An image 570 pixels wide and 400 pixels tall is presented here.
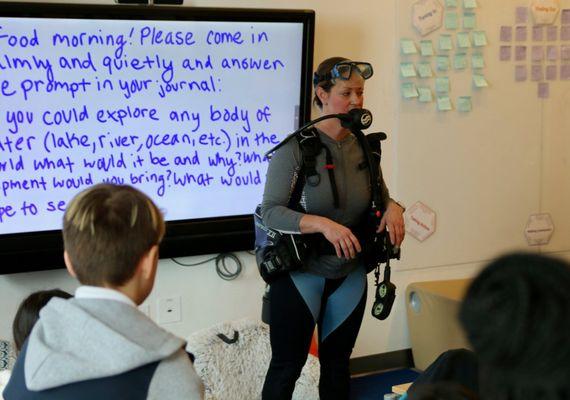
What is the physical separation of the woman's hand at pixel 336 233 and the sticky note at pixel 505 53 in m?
1.67

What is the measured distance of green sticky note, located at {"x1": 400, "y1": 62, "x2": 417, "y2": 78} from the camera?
3.17 metres

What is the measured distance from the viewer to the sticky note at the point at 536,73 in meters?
3.46

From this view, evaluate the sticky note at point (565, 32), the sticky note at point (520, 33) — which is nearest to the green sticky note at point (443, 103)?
the sticky note at point (520, 33)

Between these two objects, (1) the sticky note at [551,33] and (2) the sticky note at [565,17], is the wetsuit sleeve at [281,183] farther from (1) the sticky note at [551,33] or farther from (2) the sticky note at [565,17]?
(2) the sticky note at [565,17]

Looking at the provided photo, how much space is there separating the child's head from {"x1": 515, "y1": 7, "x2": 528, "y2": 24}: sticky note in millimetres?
2668

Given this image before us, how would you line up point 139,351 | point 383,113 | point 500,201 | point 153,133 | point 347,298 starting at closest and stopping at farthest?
point 139,351
point 347,298
point 153,133
point 383,113
point 500,201

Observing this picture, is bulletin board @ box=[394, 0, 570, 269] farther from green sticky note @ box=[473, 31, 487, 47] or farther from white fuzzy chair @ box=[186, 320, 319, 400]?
white fuzzy chair @ box=[186, 320, 319, 400]

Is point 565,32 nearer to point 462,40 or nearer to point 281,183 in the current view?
point 462,40

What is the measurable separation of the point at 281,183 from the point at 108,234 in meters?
1.04

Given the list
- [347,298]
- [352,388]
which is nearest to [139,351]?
[347,298]

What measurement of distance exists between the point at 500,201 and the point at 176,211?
159 cm

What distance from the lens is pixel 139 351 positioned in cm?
112

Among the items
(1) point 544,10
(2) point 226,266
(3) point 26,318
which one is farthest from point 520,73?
(3) point 26,318

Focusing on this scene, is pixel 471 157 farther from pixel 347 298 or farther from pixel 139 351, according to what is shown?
pixel 139 351
